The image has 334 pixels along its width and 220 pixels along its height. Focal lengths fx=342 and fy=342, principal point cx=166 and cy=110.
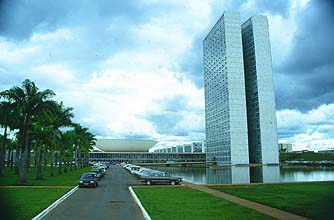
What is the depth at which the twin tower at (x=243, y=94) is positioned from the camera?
12373cm

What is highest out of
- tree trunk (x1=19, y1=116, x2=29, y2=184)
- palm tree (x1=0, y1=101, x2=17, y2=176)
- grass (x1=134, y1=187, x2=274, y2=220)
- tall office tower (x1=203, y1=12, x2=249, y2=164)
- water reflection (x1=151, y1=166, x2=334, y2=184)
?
tall office tower (x1=203, y1=12, x2=249, y2=164)

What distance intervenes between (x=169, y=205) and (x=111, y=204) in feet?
11.7

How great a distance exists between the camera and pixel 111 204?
19891 millimetres

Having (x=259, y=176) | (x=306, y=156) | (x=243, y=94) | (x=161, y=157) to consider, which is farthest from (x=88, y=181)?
(x=161, y=157)

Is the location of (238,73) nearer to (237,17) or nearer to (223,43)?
(223,43)

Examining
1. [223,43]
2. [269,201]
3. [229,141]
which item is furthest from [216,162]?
[269,201]

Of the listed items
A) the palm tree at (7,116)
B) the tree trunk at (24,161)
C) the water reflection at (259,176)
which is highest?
the palm tree at (7,116)

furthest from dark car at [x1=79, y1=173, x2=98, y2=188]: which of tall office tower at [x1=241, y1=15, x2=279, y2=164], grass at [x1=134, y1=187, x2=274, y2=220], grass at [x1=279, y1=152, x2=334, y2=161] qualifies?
grass at [x1=279, y1=152, x2=334, y2=161]

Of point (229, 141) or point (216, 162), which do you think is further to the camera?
point (216, 162)

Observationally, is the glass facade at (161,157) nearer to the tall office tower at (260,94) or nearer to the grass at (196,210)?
the tall office tower at (260,94)

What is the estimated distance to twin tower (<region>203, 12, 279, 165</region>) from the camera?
12373 centimetres

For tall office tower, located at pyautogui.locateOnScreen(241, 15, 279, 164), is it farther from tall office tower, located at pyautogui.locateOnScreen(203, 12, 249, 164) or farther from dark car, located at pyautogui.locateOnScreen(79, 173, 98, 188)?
dark car, located at pyautogui.locateOnScreen(79, 173, 98, 188)

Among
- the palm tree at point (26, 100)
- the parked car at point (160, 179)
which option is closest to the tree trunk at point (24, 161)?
the palm tree at point (26, 100)

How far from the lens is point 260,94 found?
128 metres
